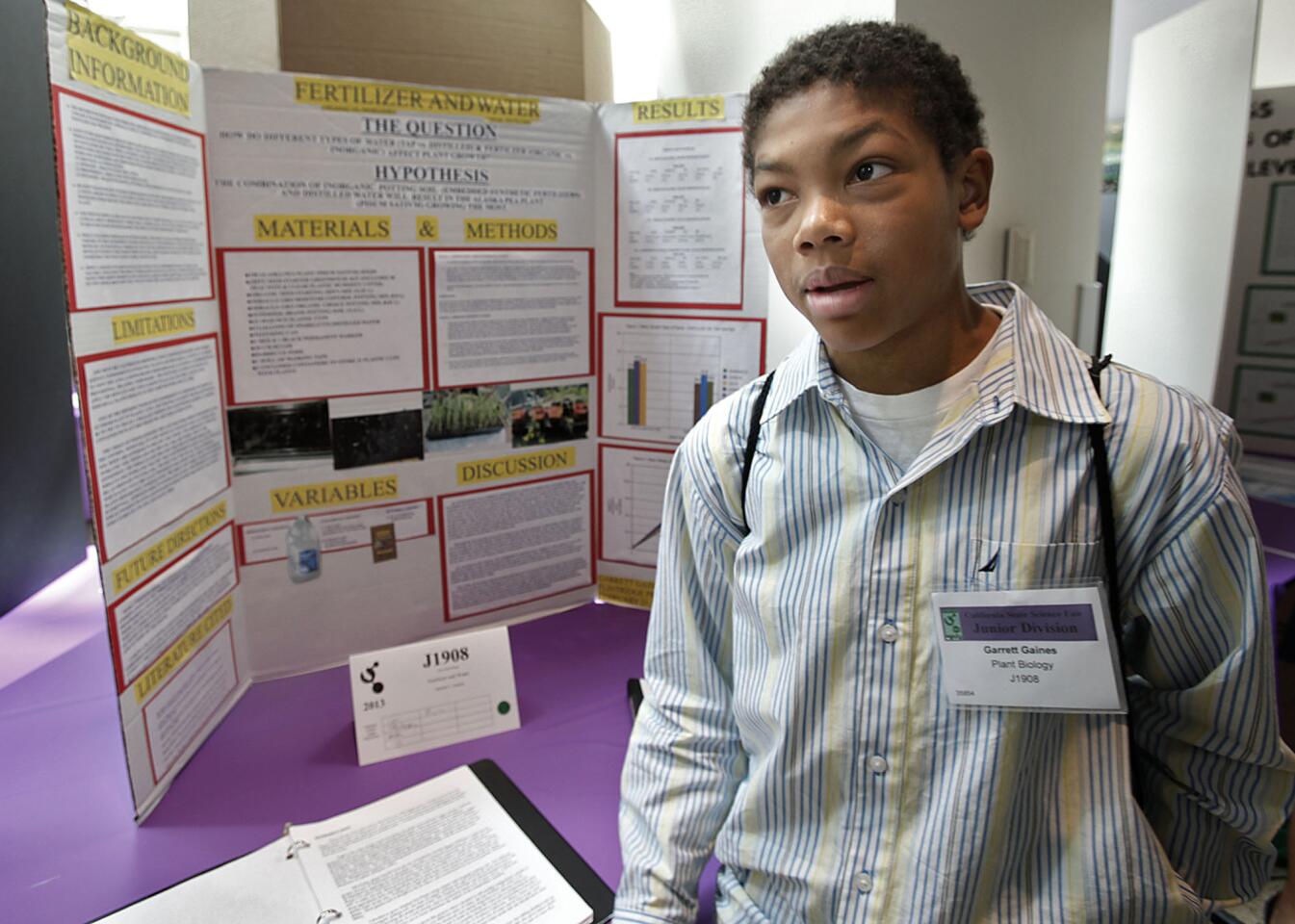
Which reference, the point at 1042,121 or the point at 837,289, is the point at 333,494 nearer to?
the point at 837,289

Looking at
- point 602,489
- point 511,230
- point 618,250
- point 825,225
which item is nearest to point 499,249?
point 511,230

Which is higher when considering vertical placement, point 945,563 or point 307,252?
point 307,252

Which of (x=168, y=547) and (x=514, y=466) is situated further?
(x=514, y=466)

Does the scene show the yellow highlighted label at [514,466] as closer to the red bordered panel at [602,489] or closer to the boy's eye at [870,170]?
the red bordered panel at [602,489]

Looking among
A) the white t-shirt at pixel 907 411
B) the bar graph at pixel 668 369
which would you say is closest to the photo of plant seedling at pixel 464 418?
the bar graph at pixel 668 369

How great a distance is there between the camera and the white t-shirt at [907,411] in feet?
Result: 2.45

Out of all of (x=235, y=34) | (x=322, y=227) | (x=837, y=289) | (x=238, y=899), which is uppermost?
(x=235, y=34)

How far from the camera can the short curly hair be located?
0.69 metres

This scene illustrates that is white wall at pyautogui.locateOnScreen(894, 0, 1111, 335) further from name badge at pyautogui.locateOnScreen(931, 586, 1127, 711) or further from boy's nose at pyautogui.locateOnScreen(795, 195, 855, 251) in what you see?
name badge at pyautogui.locateOnScreen(931, 586, 1127, 711)

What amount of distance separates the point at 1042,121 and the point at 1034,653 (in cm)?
130

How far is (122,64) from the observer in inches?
40.0

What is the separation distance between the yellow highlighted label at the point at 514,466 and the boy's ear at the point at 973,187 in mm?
985

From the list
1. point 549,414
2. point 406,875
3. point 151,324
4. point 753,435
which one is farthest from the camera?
point 549,414

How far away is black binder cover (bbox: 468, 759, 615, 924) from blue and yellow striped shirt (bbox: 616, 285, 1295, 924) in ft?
0.64
